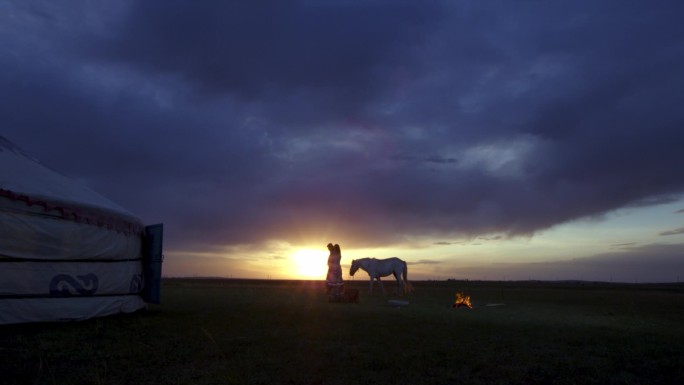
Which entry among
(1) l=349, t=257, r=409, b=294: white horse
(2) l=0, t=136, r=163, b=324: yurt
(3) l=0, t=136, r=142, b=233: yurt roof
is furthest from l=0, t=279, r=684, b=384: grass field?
(1) l=349, t=257, r=409, b=294: white horse

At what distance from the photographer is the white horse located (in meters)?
26.7

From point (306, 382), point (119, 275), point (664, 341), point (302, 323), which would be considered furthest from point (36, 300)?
point (664, 341)

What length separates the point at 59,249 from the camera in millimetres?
10391

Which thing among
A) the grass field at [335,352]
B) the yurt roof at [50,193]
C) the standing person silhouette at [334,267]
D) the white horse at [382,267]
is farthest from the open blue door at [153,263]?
the white horse at [382,267]

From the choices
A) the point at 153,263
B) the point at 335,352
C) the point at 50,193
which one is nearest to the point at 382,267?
the point at 153,263

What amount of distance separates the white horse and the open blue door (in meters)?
14.6

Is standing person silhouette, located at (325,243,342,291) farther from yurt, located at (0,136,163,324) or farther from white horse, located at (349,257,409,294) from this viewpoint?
yurt, located at (0,136,163,324)

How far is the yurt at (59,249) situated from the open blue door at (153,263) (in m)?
0.29

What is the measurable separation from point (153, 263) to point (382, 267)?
15783mm

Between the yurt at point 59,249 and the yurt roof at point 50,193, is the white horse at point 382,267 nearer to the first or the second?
the yurt at point 59,249

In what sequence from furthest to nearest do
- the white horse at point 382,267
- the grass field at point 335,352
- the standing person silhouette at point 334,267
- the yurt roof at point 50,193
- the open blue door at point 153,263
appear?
the white horse at point 382,267 → the standing person silhouette at point 334,267 → the open blue door at point 153,263 → the yurt roof at point 50,193 → the grass field at point 335,352

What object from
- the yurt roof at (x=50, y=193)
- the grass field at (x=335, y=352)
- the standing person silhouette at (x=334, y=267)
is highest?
the yurt roof at (x=50, y=193)

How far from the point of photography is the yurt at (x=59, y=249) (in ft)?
31.4

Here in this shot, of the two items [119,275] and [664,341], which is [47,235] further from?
[664,341]
